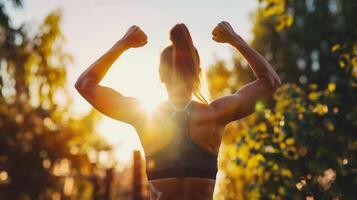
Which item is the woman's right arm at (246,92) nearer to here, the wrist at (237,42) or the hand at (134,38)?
the wrist at (237,42)

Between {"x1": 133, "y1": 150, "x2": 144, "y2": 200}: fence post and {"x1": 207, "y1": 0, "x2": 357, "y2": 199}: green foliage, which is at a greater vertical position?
{"x1": 207, "y1": 0, "x2": 357, "y2": 199}: green foliage

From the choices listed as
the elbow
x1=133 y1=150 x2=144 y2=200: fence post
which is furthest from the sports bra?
x1=133 y1=150 x2=144 y2=200: fence post

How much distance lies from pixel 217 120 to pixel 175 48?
0.41 m

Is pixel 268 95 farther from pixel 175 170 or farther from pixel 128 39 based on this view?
pixel 128 39

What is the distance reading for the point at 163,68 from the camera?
2.62 meters

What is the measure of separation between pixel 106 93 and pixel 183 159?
0.47 metres

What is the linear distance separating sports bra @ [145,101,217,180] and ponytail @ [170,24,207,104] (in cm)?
19

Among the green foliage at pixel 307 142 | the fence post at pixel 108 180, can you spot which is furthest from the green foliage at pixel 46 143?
the green foliage at pixel 307 142

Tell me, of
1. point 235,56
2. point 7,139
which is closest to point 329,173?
point 7,139

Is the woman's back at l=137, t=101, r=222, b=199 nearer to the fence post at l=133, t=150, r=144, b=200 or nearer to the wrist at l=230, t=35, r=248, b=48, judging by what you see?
the wrist at l=230, t=35, r=248, b=48

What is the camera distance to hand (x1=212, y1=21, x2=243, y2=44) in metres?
2.52

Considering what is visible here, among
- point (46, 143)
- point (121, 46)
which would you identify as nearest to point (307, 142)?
point (121, 46)

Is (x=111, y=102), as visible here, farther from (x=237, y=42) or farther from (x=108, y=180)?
(x=108, y=180)

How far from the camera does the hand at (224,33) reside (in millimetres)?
2518
